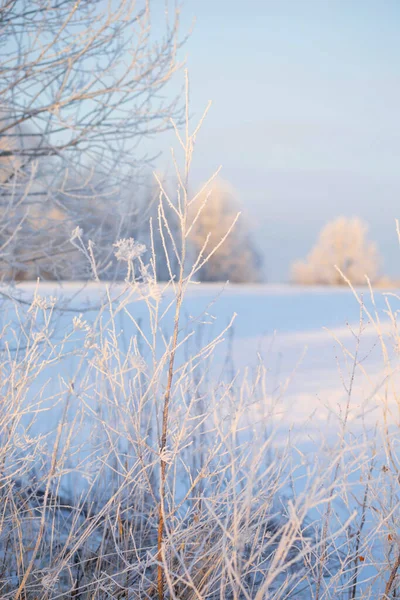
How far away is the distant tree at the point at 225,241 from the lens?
28859mm

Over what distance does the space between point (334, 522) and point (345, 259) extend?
97.4 ft

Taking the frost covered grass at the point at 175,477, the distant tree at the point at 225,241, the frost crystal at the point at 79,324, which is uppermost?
the distant tree at the point at 225,241

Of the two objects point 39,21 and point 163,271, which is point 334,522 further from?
point 163,271

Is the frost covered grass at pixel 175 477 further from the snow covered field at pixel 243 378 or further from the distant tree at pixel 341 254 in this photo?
the distant tree at pixel 341 254

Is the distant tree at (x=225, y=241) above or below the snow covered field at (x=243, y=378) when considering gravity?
above

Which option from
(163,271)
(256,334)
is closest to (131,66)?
(256,334)

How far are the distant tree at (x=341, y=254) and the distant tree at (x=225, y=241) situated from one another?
13.5 feet

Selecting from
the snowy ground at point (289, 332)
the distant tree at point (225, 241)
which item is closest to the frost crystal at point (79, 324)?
the snowy ground at point (289, 332)

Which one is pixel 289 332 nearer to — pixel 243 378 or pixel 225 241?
pixel 243 378

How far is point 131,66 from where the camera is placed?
374 cm

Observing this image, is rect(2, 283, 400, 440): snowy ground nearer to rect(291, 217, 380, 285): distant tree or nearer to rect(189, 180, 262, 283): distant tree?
rect(189, 180, 262, 283): distant tree

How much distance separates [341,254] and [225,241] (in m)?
7.11

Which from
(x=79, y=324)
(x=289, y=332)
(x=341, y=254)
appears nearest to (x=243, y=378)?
(x=79, y=324)

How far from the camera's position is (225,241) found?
95.8 ft
